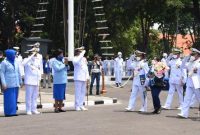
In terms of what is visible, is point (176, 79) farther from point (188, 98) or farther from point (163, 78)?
point (188, 98)

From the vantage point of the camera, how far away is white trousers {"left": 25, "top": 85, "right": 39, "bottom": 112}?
1725 centimetres

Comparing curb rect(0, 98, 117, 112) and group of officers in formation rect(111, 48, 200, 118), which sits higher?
group of officers in formation rect(111, 48, 200, 118)

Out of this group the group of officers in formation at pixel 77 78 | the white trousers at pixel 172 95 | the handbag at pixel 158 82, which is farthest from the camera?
the white trousers at pixel 172 95

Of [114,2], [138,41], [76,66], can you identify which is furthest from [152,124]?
[138,41]

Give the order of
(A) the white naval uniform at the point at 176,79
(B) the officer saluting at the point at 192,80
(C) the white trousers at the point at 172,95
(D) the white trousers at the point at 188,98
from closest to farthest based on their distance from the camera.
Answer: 1. (B) the officer saluting at the point at 192,80
2. (D) the white trousers at the point at 188,98
3. (A) the white naval uniform at the point at 176,79
4. (C) the white trousers at the point at 172,95

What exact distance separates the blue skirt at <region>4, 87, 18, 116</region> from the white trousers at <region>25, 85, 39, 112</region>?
500 millimetres

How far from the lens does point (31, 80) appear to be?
17.2 meters

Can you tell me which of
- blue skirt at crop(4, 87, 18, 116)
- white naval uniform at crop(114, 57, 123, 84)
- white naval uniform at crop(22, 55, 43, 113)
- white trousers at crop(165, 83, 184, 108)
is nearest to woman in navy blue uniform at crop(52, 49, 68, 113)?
white naval uniform at crop(22, 55, 43, 113)

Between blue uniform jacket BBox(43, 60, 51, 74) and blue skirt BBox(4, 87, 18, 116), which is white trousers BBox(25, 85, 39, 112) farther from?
blue uniform jacket BBox(43, 60, 51, 74)

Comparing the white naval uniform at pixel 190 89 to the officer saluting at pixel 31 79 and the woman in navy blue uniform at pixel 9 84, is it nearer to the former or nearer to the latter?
the officer saluting at pixel 31 79

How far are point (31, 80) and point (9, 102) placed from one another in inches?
39.8

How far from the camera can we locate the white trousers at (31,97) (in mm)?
17250

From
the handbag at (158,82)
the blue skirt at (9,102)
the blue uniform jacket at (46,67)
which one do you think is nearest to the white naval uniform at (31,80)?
the blue skirt at (9,102)

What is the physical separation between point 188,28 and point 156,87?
58.5 m
